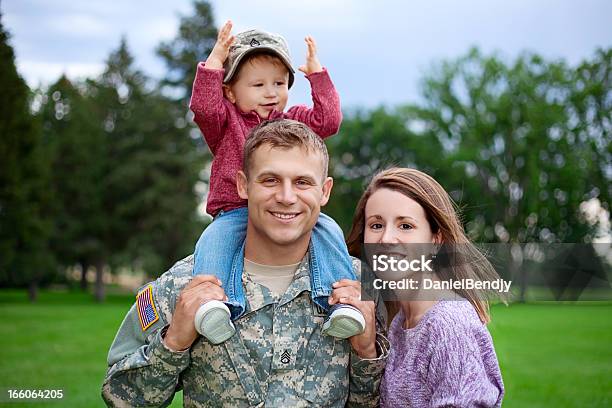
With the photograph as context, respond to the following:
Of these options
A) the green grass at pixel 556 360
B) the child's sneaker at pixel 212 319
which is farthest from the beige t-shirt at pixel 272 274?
the green grass at pixel 556 360

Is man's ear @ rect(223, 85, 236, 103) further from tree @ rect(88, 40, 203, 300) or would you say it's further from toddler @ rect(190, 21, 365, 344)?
tree @ rect(88, 40, 203, 300)

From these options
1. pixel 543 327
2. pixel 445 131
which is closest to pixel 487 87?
pixel 445 131

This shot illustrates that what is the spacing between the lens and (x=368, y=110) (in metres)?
60.6

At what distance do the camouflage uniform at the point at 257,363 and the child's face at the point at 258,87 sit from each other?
116 cm

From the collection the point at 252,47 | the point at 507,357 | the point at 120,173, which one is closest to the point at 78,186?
the point at 120,173

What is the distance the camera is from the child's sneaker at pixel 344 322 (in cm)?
339

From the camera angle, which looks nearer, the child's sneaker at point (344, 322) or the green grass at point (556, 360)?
the child's sneaker at point (344, 322)

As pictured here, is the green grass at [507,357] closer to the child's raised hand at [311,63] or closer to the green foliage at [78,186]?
the child's raised hand at [311,63]

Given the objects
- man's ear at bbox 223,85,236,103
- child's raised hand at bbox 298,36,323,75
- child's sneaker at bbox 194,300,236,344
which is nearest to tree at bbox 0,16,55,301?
man's ear at bbox 223,85,236,103

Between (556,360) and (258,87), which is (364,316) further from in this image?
(556,360)

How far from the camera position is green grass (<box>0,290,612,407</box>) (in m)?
12.4

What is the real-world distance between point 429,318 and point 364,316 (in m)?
0.31

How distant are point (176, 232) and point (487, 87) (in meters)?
22.0

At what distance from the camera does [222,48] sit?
4.35 metres
